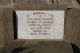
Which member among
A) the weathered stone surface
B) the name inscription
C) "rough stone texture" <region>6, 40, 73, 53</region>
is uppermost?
the weathered stone surface

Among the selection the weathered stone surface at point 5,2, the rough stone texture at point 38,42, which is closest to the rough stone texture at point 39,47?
the rough stone texture at point 38,42

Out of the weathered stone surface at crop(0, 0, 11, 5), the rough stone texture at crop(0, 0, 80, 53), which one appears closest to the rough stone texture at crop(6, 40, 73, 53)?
the rough stone texture at crop(0, 0, 80, 53)

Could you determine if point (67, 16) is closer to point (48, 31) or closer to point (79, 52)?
point (48, 31)

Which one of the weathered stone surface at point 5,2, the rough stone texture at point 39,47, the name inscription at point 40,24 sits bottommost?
the rough stone texture at point 39,47

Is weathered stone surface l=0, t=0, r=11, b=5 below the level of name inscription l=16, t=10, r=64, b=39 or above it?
above

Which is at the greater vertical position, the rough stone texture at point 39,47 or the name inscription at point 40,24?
the name inscription at point 40,24

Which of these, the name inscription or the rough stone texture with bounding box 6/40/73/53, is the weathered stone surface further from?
the rough stone texture with bounding box 6/40/73/53

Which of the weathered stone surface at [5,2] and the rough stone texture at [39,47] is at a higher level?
the weathered stone surface at [5,2]

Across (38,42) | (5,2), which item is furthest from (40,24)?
(5,2)

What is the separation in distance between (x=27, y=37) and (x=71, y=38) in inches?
15.6

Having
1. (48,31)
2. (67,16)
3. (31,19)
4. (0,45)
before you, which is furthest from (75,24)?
(0,45)

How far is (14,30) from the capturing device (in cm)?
190

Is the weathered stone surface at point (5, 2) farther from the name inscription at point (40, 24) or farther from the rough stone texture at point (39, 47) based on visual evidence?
the rough stone texture at point (39, 47)

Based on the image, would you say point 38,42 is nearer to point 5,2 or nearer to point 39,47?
point 39,47
